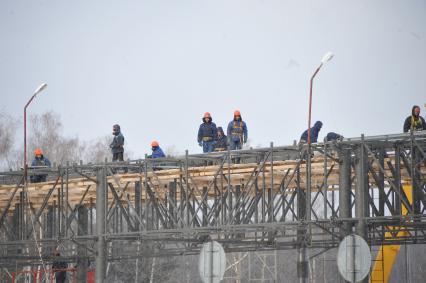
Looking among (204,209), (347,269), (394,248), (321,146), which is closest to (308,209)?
(321,146)

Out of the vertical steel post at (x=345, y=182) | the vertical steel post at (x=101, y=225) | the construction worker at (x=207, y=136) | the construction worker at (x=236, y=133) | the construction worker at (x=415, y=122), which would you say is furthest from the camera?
the construction worker at (x=207, y=136)

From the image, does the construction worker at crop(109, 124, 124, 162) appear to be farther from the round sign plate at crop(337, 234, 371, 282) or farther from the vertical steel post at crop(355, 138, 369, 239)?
the round sign plate at crop(337, 234, 371, 282)

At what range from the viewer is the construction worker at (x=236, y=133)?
41.4 m

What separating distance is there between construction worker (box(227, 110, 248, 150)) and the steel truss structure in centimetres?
126

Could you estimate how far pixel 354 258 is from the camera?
30609 mm

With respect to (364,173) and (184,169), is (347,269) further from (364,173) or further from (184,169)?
(184,169)

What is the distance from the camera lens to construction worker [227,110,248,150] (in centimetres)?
4141

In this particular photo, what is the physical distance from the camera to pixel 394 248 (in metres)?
52.2

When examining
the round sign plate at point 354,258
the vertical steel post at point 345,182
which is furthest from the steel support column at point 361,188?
the round sign plate at point 354,258

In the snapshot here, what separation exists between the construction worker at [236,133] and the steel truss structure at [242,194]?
1258 millimetres

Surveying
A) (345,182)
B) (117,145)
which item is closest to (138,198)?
(117,145)

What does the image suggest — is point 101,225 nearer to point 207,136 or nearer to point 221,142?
point 207,136

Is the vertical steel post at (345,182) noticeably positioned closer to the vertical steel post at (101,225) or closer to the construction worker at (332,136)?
the construction worker at (332,136)

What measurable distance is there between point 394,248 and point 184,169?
16420 mm
